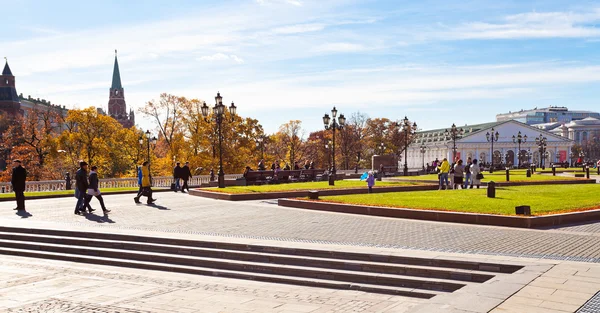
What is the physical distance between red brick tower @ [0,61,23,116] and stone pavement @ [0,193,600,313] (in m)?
111

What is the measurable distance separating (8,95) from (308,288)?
12367 centimetres

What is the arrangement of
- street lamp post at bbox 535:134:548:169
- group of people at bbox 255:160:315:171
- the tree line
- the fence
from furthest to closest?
street lamp post at bbox 535:134:548:169, the tree line, group of people at bbox 255:160:315:171, the fence

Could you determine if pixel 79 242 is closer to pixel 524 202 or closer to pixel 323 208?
pixel 323 208

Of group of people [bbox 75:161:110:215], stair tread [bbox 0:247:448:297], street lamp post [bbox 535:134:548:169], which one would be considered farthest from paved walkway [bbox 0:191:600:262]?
street lamp post [bbox 535:134:548:169]

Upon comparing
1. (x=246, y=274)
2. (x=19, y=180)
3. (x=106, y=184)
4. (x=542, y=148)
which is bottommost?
(x=246, y=274)

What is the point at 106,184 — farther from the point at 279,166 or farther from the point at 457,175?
the point at 457,175

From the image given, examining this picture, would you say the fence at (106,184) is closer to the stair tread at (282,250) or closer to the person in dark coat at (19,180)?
the person in dark coat at (19,180)

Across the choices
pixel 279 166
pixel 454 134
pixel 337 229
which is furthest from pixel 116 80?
pixel 337 229

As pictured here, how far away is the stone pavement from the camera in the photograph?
9.04 m

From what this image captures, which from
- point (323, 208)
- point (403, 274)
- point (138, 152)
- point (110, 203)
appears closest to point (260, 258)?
point (403, 274)

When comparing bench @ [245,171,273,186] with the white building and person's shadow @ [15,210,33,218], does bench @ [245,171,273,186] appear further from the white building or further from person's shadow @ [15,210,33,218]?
the white building

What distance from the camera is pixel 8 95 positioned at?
389 ft

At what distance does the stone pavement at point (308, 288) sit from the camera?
9.04 m

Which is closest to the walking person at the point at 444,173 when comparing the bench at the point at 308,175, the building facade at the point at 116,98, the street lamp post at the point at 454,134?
the bench at the point at 308,175
